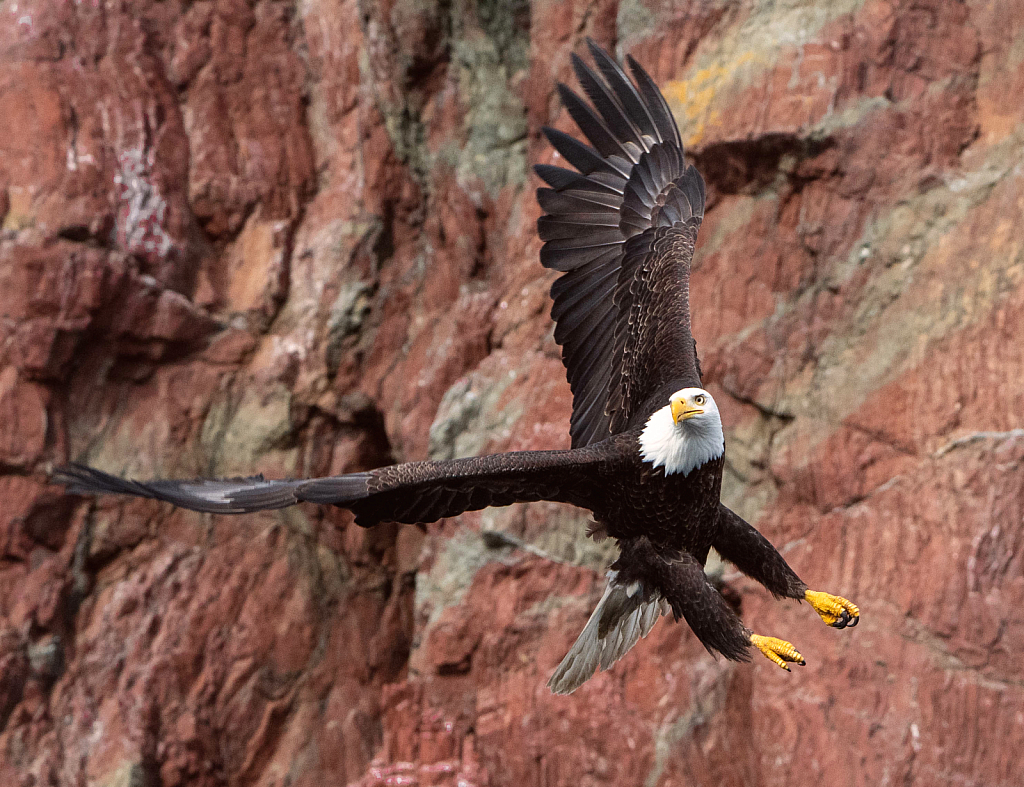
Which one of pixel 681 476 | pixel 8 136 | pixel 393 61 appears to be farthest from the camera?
pixel 393 61

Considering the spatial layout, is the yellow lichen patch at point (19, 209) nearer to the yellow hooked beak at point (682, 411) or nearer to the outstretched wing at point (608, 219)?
the outstretched wing at point (608, 219)

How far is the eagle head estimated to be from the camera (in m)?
3.04

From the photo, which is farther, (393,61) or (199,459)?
(393,61)

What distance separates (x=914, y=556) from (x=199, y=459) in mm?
4207

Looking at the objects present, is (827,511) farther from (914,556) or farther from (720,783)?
(720,783)

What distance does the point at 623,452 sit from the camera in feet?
10.7

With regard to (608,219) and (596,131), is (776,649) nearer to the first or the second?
(608,219)

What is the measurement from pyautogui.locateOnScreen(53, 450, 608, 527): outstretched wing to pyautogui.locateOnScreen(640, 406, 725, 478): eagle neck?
16cm

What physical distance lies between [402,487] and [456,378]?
138 inches

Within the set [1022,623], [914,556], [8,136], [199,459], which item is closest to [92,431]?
[199,459]

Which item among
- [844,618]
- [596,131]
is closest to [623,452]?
[844,618]

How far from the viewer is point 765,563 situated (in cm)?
352

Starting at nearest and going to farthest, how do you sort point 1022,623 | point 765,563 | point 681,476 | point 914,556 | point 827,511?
point 681,476, point 765,563, point 1022,623, point 914,556, point 827,511

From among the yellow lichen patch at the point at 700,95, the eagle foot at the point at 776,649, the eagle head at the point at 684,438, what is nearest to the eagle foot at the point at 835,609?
the eagle foot at the point at 776,649
